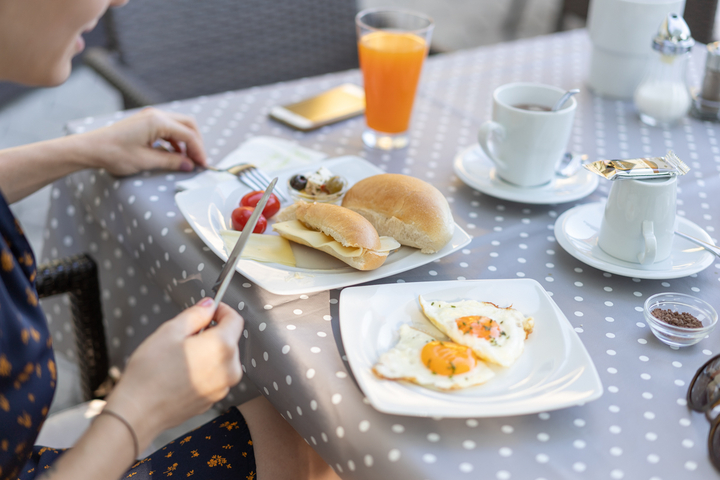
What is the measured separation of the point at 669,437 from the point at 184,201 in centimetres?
71

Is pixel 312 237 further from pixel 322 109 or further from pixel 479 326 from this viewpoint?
pixel 322 109

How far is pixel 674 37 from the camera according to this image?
1193mm

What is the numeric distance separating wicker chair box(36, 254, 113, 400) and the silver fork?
0.30 metres

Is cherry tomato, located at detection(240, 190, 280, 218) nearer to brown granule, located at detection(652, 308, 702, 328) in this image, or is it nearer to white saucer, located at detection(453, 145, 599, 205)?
white saucer, located at detection(453, 145, 599, 205)

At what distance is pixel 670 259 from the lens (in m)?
0.85

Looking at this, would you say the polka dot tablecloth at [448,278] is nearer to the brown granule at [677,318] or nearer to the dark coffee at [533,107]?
the brown granule at [677,318]

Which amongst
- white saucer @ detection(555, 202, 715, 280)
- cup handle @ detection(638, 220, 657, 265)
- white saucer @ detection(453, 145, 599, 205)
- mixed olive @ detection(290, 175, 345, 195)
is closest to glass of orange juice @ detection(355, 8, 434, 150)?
white saucer @ detection(453, 145, 599, 205)

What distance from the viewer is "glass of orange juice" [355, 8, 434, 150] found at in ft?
3.80

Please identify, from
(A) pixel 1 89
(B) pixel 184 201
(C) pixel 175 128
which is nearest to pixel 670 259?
(B) pixel 184 201

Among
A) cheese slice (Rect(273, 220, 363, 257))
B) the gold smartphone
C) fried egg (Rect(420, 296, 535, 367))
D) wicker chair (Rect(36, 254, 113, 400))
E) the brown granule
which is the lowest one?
wicker chair (Rect(36, 254, 113, 400))

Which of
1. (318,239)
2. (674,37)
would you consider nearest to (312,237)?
(318,239)

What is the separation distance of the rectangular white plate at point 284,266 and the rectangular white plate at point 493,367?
0.17 feet

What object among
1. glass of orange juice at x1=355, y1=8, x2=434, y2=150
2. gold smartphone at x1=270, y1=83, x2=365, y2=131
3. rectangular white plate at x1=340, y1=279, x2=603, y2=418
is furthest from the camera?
gold smartphone at x1=270, y1=83, x2=365, y2=131

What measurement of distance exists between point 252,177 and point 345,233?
0.29 metres
